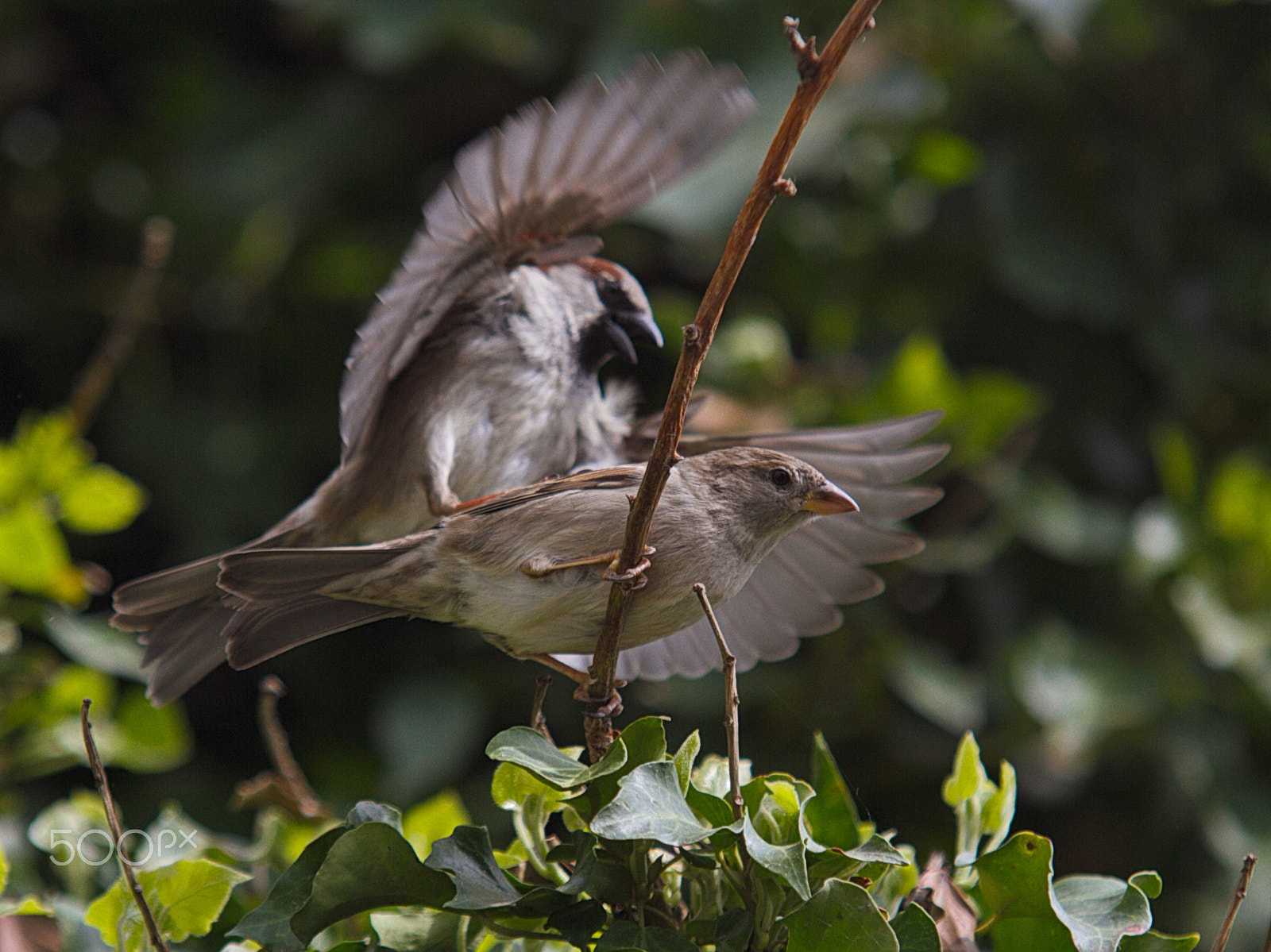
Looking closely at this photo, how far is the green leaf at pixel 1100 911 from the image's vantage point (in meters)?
1.25

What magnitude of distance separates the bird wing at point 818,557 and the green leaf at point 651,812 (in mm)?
783

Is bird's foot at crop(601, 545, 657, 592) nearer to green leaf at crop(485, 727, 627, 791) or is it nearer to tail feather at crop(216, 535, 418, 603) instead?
green leaf at crop(485, 727, 627, 791)

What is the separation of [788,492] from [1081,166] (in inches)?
95.5

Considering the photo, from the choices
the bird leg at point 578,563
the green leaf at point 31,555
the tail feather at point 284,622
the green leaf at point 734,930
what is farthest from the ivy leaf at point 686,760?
the green leaf at point 31,555

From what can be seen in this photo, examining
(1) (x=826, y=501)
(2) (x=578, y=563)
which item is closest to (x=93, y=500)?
(2) (x=578, y=563)

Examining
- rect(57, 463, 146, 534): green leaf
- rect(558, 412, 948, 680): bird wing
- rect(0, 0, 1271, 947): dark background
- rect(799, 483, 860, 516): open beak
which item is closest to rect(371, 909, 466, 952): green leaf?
rect(558, 412, 948, 680): bird wing

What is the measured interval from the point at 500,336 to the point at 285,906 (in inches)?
50.7

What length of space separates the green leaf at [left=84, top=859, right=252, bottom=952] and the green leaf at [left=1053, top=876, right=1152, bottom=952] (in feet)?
2.82

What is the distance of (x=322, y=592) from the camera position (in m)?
1.80

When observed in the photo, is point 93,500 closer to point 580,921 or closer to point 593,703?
point 593,703

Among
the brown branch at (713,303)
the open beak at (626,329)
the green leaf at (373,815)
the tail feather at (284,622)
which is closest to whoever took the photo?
the brown branch at (713,303)

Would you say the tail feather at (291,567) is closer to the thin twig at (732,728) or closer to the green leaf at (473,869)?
the green leaf at (473,869)

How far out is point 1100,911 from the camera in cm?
131

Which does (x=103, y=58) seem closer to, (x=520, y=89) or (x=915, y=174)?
(x=520, y=89)
